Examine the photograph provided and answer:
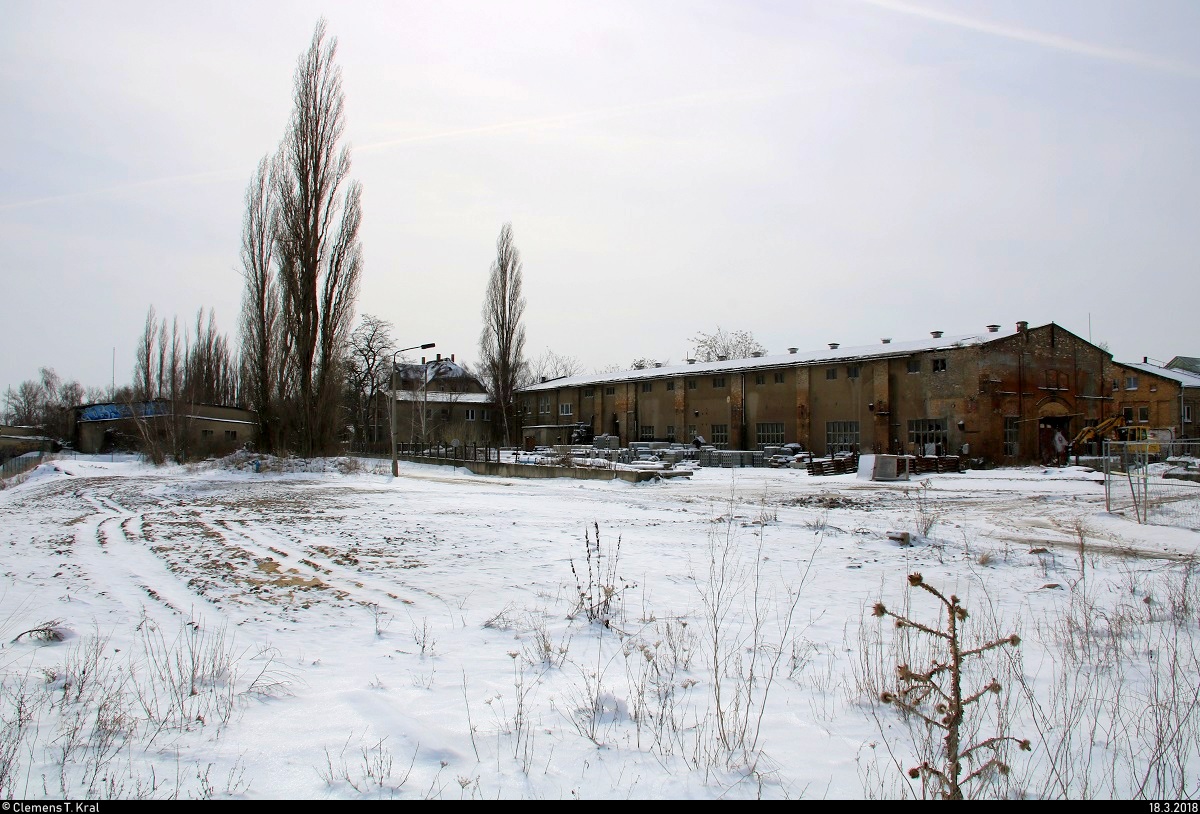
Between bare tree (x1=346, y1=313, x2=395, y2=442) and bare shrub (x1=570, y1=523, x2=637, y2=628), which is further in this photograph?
bare tree (x1=346, y1=313, x2=395, y2=442)

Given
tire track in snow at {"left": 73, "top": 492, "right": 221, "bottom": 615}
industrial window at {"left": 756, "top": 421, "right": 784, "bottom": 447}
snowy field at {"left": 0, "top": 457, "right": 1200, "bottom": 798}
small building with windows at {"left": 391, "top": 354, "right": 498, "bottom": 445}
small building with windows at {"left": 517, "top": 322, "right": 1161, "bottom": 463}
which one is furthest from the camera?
small building with windows at {"left": 391, "top": 354, "right": 498, "bottom": 445}

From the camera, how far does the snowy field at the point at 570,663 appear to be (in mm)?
3361

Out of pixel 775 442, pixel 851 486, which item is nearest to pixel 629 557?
pixel 851 486

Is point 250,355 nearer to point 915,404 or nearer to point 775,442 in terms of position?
point 775,442

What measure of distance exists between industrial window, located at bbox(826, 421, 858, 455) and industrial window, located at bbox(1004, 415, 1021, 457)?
6.81m

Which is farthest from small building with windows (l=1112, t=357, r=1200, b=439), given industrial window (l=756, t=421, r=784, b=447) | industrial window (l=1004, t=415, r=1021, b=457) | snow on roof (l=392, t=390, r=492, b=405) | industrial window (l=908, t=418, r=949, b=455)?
snow on roof (l=392, t=390, r=492, b=405)

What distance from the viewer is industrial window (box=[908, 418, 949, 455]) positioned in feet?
112

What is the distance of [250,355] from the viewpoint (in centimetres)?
3497

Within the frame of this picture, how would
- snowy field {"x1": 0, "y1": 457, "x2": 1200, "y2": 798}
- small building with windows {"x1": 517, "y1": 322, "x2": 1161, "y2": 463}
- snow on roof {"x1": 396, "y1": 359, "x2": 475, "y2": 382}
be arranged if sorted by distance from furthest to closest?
snow on roof {"x1": 396, "y1": 359, "x2": 475, "y2": 382}, small building with windows {"x1": 517, "y1": 322, "x2": 1161, "y2": 463}, snowy field {"x1": 0, "y1": 457, "x2": 1200, "y2": 798}

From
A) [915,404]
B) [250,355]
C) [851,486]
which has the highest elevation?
[250,355]

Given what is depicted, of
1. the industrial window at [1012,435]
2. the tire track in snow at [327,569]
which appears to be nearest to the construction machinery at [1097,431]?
the industrial window at [1012,435]

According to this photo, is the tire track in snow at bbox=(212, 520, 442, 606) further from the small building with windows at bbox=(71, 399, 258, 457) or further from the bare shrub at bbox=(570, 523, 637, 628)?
the small building with windows at bbox=(71, 399, 258, 457)
